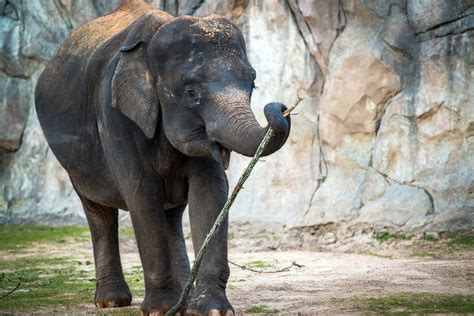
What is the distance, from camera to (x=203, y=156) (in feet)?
24.7

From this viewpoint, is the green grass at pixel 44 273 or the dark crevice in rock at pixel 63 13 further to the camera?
the dark crevice in rock at pixel 63 13

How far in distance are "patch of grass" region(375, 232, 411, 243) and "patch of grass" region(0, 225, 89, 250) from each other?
396 cm

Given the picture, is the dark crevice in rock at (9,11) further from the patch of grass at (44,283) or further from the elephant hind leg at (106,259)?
the elephant hind leg at (106,259)

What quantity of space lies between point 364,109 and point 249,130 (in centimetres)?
696

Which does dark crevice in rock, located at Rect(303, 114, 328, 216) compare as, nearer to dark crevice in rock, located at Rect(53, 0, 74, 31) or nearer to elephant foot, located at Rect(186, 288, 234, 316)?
dark crevice in rock, located at Rect(53, 0, 74, 31)

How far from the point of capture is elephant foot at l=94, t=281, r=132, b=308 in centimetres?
858

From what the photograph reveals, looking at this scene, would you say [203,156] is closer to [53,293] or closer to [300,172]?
[53,293]

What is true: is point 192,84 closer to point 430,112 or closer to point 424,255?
point 424,255

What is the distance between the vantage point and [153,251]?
755cm

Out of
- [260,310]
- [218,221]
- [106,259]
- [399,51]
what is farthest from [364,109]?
[218,221]

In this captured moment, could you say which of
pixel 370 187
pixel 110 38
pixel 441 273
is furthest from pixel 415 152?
pixel 110 38

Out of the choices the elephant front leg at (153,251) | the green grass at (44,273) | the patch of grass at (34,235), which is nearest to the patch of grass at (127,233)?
the green grass at (44,273)

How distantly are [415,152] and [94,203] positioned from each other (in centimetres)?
506

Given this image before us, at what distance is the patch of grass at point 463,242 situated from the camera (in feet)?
38.3
